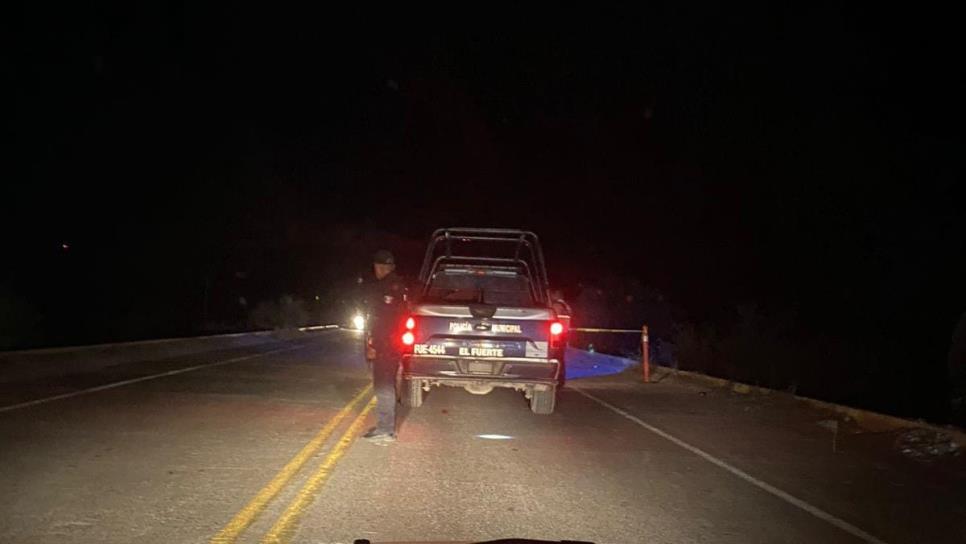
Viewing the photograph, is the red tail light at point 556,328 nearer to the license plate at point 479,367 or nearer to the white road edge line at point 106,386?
the license plate at point 479,367

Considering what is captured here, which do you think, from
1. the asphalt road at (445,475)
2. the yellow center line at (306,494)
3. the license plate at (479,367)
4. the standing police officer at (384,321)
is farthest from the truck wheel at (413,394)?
the standing police officer at (384,321)

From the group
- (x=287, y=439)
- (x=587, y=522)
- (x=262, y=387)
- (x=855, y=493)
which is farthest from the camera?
(x=262, y=387)

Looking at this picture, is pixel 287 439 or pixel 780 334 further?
pixel 780 334

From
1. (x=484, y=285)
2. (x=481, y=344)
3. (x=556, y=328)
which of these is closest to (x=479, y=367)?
(x=481, y=344)

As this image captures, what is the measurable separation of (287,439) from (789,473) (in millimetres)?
5753

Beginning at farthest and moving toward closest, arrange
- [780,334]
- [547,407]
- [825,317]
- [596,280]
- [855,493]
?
[596,280]
[825,317]
[780,334]
[547,407]
[855,493]

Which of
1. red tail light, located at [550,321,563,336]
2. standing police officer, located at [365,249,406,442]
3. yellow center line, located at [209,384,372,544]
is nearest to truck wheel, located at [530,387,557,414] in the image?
red tail light, located at [550,321,563,336]

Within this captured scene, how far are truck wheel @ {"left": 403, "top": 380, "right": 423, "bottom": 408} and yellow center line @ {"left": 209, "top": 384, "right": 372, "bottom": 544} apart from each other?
1012 mm

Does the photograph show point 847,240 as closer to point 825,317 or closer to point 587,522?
point 825,317

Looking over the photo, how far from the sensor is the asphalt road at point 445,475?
7418mm

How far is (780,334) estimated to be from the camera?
2711cm

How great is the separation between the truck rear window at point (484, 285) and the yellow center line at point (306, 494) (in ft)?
12.1

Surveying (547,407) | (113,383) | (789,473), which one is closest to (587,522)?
(789,473)

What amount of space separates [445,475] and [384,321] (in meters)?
2.36
